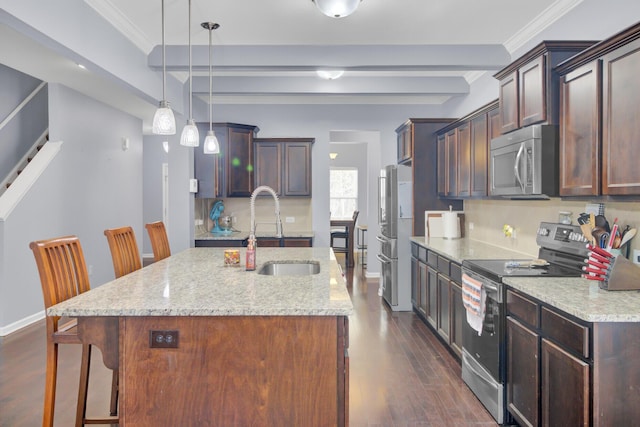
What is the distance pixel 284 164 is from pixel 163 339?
4414 millimetres

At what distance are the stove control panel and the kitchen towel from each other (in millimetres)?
626

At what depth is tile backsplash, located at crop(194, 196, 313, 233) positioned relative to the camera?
6.23m

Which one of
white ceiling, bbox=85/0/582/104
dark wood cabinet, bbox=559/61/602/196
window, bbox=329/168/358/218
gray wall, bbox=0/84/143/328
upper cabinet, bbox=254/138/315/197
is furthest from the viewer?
window, bbox=329/168/358/218

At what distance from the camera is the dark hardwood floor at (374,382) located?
8.39 ft

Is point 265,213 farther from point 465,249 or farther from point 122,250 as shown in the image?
point 122,250

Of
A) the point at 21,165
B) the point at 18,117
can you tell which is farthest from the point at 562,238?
the point at 18,117

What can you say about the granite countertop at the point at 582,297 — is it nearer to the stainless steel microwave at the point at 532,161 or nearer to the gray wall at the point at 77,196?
the stainless steel microwave at the point at 532,161

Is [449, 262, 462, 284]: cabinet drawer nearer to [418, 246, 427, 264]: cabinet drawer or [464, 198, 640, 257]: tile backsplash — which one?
[464, 198, 640, 257]: tile backsplash

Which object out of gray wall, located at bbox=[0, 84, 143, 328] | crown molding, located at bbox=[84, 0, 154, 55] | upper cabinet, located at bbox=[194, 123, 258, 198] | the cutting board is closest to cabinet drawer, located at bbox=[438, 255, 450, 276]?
the cutting board

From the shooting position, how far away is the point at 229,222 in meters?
6.18

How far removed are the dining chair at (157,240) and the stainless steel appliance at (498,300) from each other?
2.34m

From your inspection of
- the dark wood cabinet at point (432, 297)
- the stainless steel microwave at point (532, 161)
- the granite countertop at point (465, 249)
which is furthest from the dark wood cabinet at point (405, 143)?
the stainless steel microwave at point (532, 161)

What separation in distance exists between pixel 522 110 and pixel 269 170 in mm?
3729

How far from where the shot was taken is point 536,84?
8.80ft
